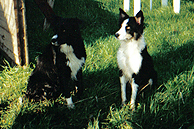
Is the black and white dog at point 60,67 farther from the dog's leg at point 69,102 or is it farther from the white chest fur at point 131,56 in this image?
the white chest fur at point 131,56

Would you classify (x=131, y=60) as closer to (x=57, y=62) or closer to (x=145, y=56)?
(x=145, y=56)

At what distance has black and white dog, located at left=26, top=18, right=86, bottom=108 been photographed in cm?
242

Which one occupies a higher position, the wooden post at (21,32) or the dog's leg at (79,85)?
the wooden post at (21,32)

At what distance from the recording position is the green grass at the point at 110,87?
7.97 ft

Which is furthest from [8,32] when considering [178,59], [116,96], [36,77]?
[178,59]

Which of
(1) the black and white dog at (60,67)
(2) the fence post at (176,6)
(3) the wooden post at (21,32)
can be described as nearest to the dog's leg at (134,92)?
(1) the black and white dog at (60,67)

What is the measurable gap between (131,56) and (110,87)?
0.82 metres

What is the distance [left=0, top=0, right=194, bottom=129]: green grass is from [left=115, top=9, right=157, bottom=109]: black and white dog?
9.5 inches

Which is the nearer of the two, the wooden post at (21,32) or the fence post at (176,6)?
the wooden post at (21,32)

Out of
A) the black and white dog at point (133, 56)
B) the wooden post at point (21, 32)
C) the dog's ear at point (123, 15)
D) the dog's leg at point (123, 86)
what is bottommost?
the dog's leg at point (123, 86)

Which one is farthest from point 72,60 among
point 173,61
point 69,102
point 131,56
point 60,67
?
point 173,61

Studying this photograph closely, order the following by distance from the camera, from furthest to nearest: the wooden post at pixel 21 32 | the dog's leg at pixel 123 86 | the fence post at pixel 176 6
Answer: the fence post at pixel 176 6, the wooden post at pixel 21 32, the dog's leg at pixel 123 86

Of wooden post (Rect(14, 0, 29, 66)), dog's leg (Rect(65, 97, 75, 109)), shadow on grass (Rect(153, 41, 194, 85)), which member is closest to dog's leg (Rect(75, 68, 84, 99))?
dog's leg (Rect(65, 97, 75, 109))

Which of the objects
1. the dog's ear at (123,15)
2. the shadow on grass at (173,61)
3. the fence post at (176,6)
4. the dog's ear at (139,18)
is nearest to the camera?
the dog's ear at (139,18)
